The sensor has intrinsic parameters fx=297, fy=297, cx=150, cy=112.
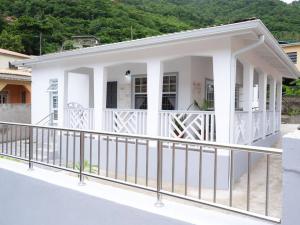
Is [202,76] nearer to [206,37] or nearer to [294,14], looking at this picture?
[206,37]

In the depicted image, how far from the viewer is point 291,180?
225 centimetres

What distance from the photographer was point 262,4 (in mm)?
27234

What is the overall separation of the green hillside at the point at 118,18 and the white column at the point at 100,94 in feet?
49.2

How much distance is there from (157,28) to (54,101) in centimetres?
1550

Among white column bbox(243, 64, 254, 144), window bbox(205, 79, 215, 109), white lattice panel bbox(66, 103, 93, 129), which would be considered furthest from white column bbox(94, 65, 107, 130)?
white column bbox(243, 64, 254, 144)

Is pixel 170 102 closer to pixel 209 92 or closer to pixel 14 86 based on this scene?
pixel 209 92

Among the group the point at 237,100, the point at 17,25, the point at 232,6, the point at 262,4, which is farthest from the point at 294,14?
the point at 17,25

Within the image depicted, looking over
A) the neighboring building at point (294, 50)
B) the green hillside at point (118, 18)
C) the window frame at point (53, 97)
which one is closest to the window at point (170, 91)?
the window frame at point (53, 97)

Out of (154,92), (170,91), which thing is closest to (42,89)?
(170,91)

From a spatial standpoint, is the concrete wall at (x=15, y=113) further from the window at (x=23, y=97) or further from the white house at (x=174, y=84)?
the window at (x=23, y=97)

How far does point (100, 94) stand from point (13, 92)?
15.0 m

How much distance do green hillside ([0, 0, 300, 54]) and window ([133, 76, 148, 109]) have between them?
1351 cm

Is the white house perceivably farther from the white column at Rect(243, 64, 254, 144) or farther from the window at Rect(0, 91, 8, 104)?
the window at Rect(0, 91, 8, 104)

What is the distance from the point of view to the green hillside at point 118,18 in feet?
82.3
